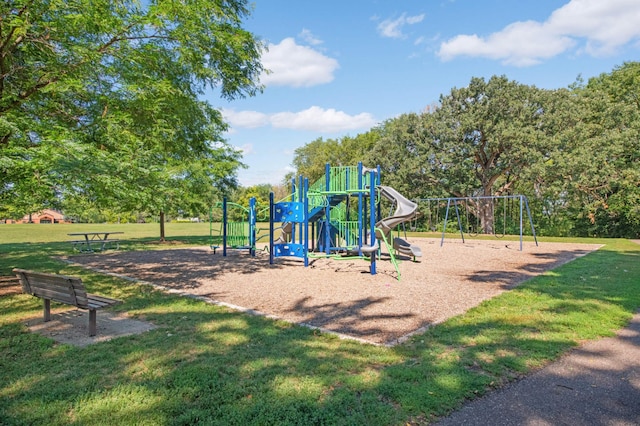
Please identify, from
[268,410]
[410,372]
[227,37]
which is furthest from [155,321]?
[227,37]

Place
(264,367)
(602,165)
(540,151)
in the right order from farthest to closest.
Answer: (540,151) < (602,165) < (264,367)

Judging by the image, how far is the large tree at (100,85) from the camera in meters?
6.21

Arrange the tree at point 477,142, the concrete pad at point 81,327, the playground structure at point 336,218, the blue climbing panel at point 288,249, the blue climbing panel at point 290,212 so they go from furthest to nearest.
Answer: the tree at point 477,142 < the blue climbing panel at point 288,249 < the blue climbing panel at point 290,212 < the playground structure at point 336,218 < the concrete pad at point 81,327

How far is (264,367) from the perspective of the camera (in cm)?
396

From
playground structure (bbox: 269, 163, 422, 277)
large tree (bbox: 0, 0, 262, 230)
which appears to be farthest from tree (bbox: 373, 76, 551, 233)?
large tree (bbox: 0, 0, 262, 230)

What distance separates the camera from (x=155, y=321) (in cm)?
575

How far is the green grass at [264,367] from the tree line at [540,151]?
23.0m

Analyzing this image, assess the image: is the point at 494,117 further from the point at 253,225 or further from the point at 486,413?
the point at 486,413

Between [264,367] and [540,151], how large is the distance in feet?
93.7

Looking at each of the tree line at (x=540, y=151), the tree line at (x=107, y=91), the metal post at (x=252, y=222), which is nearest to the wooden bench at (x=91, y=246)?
the metal post at (x=252, y=222)

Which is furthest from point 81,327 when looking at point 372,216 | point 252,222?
point 252,222

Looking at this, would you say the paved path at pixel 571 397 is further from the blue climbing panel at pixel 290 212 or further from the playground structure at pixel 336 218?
the blue climbing panel at pixel 290 212

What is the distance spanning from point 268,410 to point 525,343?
328cm

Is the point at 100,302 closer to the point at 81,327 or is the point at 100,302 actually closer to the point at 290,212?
the point at 81,327
